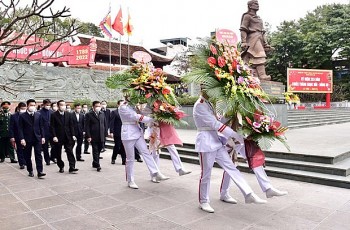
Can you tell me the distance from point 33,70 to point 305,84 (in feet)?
50.0

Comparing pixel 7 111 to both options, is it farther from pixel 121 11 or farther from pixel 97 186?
pixel 121 11

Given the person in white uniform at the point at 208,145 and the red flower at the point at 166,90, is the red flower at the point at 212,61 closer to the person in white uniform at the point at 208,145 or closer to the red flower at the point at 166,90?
the person in white uniform at the point at 208,145

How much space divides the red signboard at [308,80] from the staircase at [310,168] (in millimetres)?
13161

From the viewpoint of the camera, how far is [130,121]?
4.86 m

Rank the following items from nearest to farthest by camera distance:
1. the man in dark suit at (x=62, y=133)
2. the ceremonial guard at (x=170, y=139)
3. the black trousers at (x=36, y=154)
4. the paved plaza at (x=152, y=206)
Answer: the paved plaza at (x=152, y=206) < the ceremonial guard at (x=170, y=139) < the black trousers at (x=36, y=154) < the man in dark suit at (x=62, y=133)

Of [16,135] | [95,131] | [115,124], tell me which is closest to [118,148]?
[115,124]

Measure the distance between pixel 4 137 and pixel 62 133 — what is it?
254 cm

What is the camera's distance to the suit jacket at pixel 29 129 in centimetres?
565

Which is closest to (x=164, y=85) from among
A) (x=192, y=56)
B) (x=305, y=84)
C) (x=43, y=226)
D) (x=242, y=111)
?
(x=192, y=56)

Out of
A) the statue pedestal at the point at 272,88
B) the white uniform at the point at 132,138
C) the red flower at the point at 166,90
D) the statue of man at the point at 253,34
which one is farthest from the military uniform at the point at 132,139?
the statue of man at the point at 253,34

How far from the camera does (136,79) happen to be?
16.0 feet

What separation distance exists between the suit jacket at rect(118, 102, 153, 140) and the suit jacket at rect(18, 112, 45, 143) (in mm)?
1906

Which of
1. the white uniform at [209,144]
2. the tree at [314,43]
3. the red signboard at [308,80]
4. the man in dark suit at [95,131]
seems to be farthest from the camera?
the tree at [314,43]

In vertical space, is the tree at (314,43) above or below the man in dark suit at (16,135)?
above
